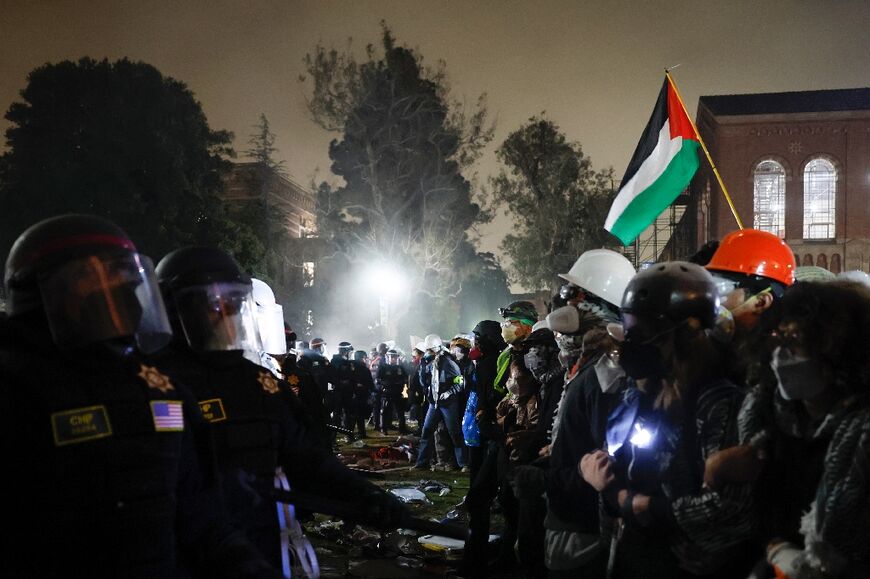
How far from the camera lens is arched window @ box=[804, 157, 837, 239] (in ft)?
108

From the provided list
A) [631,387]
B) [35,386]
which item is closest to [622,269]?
[631,387]

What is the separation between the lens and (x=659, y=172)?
7750 mm

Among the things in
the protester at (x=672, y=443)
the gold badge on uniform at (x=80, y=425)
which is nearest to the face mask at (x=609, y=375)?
the protester at (x=672, y=443)

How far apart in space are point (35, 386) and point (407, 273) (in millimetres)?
36860

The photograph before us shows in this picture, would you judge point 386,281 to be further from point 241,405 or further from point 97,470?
point 97,470

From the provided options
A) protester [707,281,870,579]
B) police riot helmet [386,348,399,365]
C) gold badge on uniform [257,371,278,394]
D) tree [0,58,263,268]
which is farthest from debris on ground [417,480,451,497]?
tree [0,58,263,268]

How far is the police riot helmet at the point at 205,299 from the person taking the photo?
3.37 meters

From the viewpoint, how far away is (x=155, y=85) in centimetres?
3209

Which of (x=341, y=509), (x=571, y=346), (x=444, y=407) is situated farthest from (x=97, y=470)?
(x=444, y=407)

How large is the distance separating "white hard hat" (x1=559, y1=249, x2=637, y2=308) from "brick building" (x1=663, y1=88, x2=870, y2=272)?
98.6ft

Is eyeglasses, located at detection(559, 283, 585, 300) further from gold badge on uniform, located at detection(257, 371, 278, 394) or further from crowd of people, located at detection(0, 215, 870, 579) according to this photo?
gold badge on uniform, located at detection(257, 371, 278, 394)

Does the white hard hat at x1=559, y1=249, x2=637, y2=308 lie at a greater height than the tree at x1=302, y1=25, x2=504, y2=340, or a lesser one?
lesser

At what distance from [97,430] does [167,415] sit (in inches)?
9.2

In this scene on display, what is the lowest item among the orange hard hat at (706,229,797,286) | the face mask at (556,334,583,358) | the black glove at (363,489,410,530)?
the black glove at (363,489,410,530)
